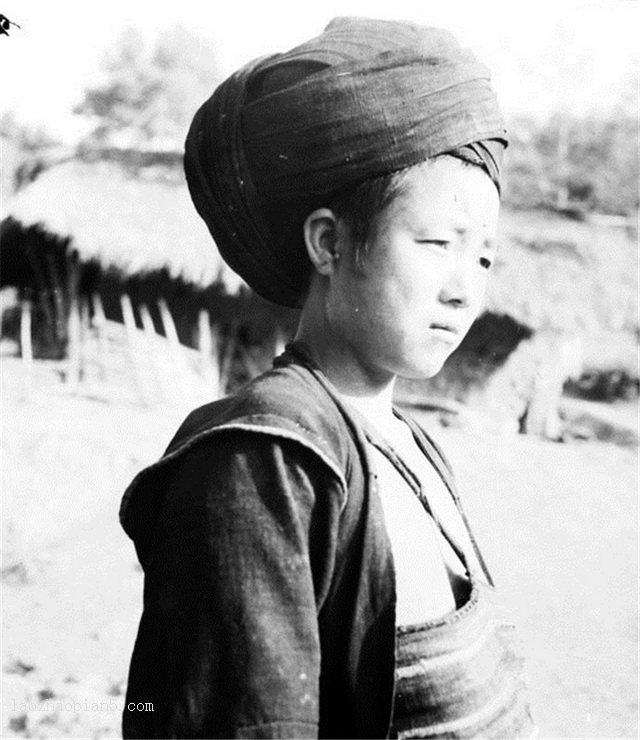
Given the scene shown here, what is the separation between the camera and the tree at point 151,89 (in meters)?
21.6

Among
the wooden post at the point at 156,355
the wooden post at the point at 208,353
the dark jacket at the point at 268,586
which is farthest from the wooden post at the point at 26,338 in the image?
the dark jacket at the point at 268,586

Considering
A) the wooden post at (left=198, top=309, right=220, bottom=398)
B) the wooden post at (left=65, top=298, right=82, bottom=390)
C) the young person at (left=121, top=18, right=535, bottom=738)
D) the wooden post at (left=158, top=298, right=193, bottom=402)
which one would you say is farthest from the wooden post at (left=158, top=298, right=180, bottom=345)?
the young person at (left=121, top=18, right=535, bottom=738)

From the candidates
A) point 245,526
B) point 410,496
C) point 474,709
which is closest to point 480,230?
point 410,496

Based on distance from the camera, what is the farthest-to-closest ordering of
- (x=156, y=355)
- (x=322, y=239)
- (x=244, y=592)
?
(x=156, y=355) < (x=322, y=239) < (x=244, y=592)

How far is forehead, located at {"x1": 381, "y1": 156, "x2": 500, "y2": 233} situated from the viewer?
1348 millimetres

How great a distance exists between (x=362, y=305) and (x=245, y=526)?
15.4 inches

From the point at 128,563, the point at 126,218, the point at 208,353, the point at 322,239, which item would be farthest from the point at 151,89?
the point at 322,239

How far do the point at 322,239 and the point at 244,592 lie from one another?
55cm

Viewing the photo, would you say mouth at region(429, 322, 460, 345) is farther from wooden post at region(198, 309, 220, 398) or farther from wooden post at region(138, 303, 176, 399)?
wooden post at region(198, 309, 220, 398)

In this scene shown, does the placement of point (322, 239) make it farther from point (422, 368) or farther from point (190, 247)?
point (190, 247)

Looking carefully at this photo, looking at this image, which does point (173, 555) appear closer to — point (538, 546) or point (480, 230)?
point (480, 230)

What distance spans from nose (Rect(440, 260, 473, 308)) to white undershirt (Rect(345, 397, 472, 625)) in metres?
0.22

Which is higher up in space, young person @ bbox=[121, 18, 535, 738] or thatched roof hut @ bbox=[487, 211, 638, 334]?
young person @ bbox=[121, 18, 535, 738]

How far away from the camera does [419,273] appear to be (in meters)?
1.35
